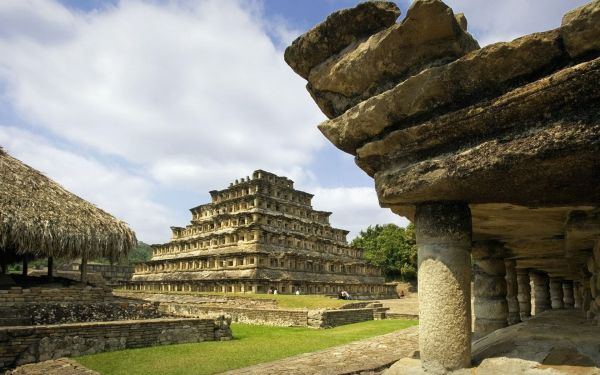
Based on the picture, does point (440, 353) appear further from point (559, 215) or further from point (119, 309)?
point (119, 309)

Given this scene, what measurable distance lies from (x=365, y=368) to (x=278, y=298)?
737 inches

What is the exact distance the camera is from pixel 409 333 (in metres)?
12.0

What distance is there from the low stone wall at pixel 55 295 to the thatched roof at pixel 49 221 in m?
1.62

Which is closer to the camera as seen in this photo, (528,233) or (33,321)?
(528,233)

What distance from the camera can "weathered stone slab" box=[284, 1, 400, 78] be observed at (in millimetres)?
3342

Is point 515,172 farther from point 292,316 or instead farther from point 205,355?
point 292,316

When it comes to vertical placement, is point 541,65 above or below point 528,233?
above

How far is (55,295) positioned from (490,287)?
49.6 feet

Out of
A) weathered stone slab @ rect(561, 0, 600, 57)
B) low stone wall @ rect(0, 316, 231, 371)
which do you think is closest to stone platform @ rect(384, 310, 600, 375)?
weathered stone slab @ rect(561, 0, 600, 57)

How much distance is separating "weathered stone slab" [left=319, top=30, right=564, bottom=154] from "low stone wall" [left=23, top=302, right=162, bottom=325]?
1291cm

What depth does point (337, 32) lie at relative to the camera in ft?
11.7

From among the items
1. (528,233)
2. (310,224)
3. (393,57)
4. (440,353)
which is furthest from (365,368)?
(310,224)

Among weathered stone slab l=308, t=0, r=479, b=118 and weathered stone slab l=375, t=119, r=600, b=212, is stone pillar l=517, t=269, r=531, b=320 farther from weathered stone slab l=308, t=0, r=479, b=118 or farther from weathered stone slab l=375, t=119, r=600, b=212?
weathered stone slab l=308, t=0, r=479, b=118

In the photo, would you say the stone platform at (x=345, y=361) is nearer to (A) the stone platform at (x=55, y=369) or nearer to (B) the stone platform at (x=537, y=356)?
(A) the stone platform at (x=55, y=369)
